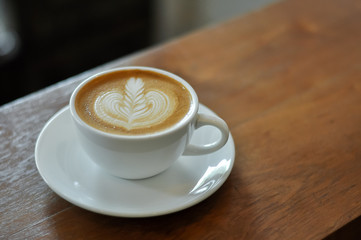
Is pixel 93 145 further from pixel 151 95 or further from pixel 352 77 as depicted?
pixel 352 77

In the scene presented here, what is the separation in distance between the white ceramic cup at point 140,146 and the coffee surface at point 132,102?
1cm

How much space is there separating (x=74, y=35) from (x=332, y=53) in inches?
48.2

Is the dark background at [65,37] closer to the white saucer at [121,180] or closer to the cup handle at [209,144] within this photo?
the white saucer at [121,180]

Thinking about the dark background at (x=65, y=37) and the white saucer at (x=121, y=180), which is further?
the dark background at (x=65, y=37)

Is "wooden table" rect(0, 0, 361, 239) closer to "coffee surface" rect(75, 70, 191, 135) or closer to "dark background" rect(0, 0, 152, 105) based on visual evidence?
"coffee surface" rect(75, 70, 191, 135)

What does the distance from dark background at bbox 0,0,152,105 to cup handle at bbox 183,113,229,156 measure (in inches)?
50.6

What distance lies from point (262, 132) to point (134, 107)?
225 mm

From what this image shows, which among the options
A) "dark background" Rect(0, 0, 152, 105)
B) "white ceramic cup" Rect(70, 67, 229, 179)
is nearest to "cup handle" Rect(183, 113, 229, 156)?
"white ceramic cup" Rect(70, 67, 229, 179)

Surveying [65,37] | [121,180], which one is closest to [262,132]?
[121,180]

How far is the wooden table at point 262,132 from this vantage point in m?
0.54

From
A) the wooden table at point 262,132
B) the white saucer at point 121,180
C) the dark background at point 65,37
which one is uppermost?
the white saucer at point 121,180

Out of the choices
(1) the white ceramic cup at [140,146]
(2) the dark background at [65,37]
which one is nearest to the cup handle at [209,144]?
(1) the white ceramic cup at [140,146]

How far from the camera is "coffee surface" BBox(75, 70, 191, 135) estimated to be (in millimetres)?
543

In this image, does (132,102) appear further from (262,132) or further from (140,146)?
(262,132)
